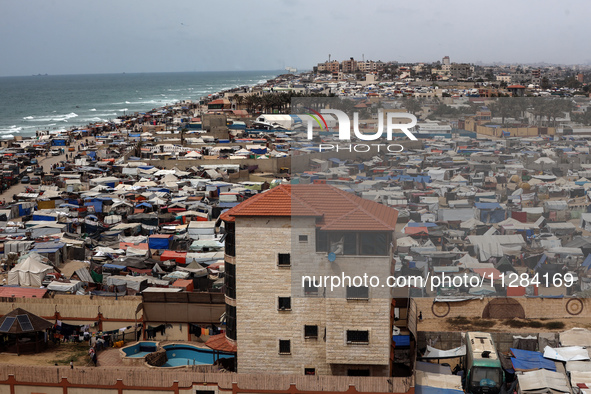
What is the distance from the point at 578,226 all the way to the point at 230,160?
882 inches

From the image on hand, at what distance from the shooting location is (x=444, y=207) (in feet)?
98.8

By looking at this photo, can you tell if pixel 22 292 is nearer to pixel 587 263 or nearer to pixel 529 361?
pixel 529 361

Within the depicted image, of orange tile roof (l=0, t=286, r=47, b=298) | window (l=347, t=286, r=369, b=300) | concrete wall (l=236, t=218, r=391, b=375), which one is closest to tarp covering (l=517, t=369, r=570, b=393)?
concrete wall (l=236, t=218, r=391, b=375)

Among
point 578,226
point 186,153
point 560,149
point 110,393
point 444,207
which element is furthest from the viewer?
point 186,153

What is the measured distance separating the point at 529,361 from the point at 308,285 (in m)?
4.97

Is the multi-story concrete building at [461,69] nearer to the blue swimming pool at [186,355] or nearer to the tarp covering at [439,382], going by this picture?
the blue swimming pool at [186,355]

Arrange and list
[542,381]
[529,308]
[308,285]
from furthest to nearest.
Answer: [529,308] → [542,381] → [308,285]

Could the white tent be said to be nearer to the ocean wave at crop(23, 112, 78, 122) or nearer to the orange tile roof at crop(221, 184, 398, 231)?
the orange tile roof at crop(221, 184, 398, 231)

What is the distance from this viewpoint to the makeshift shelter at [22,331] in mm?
14180

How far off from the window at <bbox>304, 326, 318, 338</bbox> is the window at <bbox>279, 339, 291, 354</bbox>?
0.33m

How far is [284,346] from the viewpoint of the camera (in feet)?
39.3

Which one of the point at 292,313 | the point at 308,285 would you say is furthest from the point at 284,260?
the point at 292,313

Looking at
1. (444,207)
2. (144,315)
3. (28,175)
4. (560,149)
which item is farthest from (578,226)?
(28,175)

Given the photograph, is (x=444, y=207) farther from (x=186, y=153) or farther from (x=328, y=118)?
(x=186, y=153)
